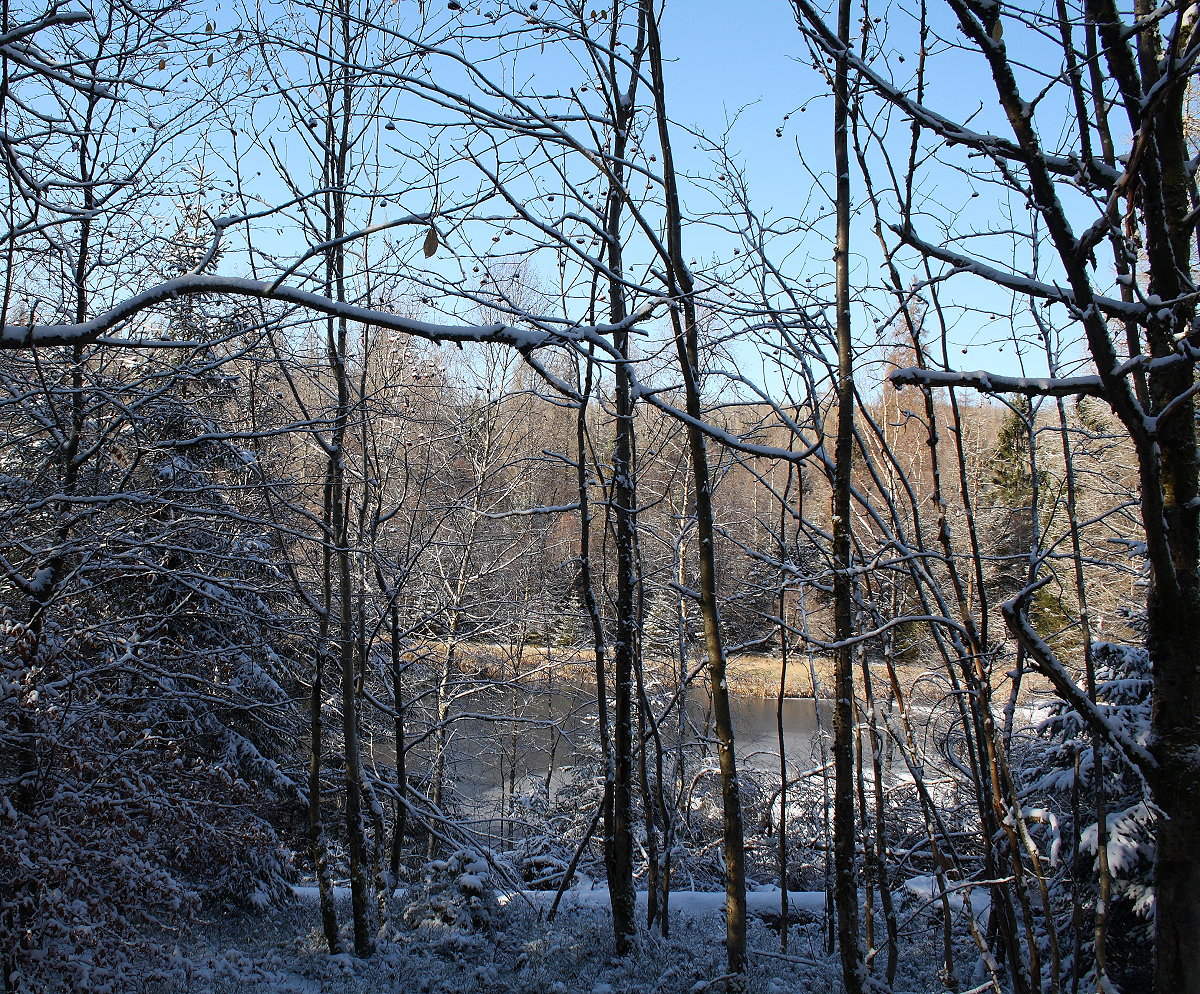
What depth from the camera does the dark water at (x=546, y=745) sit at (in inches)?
531

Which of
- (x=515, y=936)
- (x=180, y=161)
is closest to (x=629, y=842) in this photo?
(x=515, y=936)

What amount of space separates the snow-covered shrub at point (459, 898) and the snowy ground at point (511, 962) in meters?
0.08

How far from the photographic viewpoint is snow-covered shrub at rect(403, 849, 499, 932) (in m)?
7.30

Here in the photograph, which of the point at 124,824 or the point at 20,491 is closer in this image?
the point at 124,824

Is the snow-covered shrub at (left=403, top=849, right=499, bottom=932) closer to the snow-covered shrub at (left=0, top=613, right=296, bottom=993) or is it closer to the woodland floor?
the woodland floor

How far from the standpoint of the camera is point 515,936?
279 inches

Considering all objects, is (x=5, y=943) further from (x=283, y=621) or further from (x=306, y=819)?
(x=306, y=819)

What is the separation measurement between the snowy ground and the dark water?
4525 millimetres

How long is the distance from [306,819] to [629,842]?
19.4 feet

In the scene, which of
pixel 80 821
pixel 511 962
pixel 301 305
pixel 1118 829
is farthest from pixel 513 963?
pixel 301 305

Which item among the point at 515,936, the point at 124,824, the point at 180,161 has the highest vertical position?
the point at 180,161

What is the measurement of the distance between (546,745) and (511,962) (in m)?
7.75

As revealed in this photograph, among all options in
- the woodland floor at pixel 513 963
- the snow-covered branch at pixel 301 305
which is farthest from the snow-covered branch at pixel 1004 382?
the woodland floor at pixel 513 963

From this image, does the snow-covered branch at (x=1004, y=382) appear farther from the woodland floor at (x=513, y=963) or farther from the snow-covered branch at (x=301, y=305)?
the woodland floor at (x=513, y=963)
